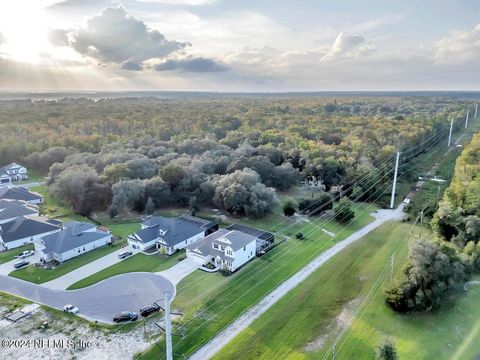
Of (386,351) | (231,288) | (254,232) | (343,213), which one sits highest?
(386,351)

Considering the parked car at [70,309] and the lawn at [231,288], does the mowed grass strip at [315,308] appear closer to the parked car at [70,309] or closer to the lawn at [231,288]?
the lawn at [231,288]

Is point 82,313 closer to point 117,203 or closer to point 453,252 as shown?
point 117,203

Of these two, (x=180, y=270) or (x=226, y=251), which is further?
(x=226, y=251)

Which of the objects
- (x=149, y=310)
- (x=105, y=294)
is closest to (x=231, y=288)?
(x=149, y=310)

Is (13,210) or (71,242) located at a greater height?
(13,210)

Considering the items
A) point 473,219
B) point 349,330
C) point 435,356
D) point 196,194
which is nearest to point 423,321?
point 435,356

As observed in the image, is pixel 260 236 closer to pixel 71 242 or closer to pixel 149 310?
pixel 149 310

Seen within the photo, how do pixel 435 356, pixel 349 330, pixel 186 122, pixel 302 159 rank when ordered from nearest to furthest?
pixel 435 356
pixel 349 330
pixel 302 159
pixel 186 122
